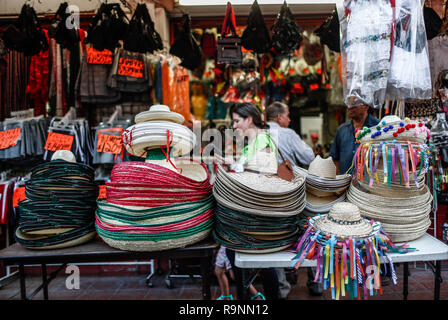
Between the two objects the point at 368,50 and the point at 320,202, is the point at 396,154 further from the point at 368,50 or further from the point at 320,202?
the point at 368,50

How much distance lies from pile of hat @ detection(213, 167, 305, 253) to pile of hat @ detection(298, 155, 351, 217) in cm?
26

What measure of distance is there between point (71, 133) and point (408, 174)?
3405 mm

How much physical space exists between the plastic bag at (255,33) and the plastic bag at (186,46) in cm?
61

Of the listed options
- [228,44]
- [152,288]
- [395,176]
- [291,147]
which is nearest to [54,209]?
[152,288]

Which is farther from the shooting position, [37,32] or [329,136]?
[329,136]

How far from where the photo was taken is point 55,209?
1878mm

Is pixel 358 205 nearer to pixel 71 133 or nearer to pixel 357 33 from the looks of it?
pixel 357 33

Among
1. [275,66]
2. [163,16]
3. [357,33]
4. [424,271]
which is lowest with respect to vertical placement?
[424,271]

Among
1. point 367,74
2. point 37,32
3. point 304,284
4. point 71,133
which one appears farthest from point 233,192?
point 37,32

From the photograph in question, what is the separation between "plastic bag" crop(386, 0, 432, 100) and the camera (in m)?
2.13

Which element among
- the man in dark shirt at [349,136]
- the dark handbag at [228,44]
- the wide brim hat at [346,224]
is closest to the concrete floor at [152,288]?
the man in dark shirt at [349,136]

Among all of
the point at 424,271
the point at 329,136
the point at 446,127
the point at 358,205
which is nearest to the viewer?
the point at 358,205

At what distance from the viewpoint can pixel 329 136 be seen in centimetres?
676

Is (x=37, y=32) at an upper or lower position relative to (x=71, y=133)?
upper
